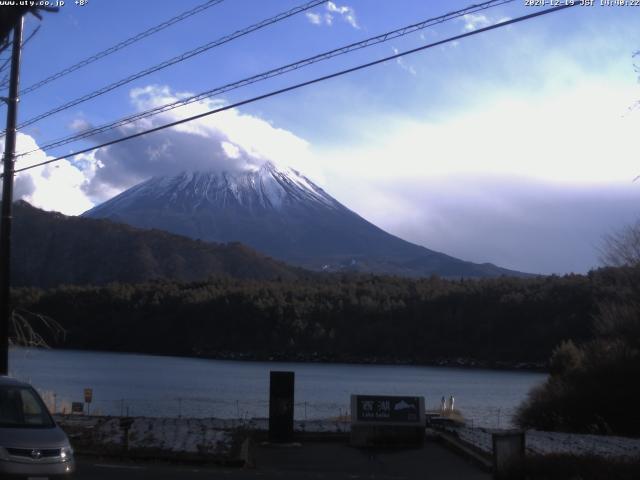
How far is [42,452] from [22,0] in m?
5.38

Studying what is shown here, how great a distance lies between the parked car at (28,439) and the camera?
443 inches

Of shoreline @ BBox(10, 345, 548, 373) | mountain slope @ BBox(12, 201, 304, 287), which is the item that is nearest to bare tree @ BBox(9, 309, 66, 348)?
shoreline @ BBox(10, 345, 548, 373)

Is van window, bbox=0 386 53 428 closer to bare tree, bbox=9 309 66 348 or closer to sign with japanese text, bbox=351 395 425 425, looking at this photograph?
sign with japanese text, bbox=351 395 425 425

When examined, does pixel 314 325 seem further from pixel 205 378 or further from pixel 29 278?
pixel 29 278

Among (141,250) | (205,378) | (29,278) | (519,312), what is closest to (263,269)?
(141,250)

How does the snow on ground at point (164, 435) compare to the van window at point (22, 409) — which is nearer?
the van window at point (22, 409)

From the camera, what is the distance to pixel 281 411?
19.8 m

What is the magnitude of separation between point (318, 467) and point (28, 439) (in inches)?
279

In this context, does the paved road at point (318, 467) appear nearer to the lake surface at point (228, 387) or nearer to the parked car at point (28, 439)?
the parked car at point (28, 439)

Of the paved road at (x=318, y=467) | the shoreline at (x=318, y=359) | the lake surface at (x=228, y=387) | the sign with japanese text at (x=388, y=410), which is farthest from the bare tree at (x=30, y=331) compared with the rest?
the shoreline at (x=318, y=359)

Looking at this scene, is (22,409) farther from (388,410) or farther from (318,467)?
(388,410)

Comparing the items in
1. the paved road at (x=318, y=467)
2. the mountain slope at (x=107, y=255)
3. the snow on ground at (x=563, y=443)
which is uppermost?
the mountain slope at (x=107, y=255)

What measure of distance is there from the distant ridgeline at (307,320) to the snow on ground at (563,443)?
71232 millimetres

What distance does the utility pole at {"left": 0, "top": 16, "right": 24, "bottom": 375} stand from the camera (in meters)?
19.5
